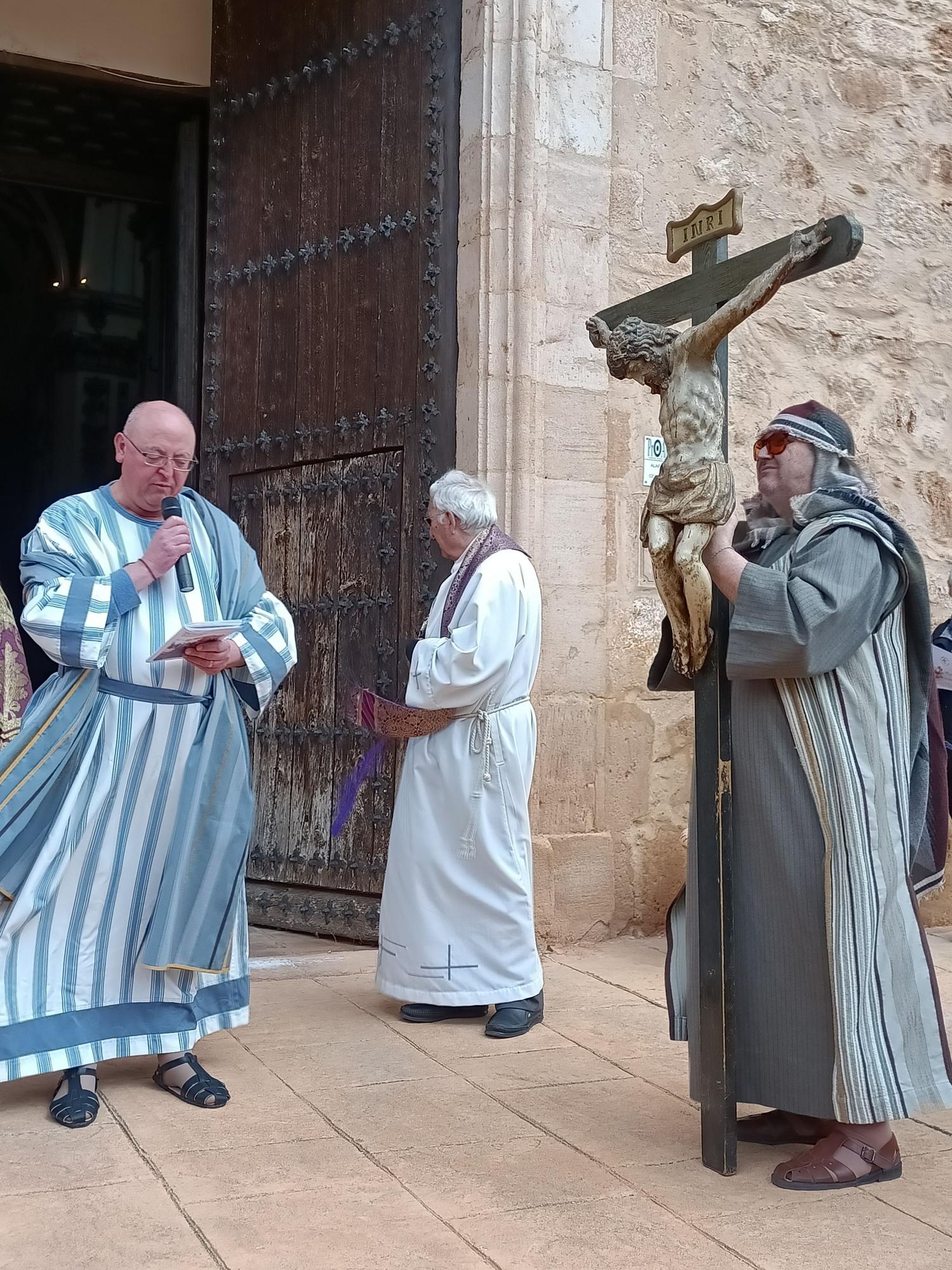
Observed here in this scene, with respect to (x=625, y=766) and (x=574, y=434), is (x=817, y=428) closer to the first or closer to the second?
(x=574, y=434)

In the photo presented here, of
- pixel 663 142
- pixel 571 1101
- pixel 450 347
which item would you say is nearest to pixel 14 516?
pixel 450 347

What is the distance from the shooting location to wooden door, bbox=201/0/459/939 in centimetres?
525

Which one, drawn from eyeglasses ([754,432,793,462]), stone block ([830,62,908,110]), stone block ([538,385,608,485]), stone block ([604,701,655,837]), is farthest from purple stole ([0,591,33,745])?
stone block ([830,62,908,110])

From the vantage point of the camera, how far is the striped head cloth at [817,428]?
2928mm

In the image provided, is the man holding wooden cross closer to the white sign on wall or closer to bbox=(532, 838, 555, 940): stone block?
bbox=(532, 838, 555, 940): stone block

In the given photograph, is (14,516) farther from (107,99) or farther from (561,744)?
(561,744)

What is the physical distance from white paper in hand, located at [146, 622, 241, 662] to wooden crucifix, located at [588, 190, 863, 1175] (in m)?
1.07

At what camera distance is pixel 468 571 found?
4.25m

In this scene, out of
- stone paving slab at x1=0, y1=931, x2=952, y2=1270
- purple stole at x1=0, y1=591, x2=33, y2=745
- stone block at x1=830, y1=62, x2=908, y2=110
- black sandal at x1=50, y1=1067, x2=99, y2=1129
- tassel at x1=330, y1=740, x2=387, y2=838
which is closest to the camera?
stone paving slab at x1=0, y1=931, x2=952, y2=1270

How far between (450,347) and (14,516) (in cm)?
451

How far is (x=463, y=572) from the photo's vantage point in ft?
14.0

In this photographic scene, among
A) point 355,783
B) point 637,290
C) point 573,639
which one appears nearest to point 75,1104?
point 355,783

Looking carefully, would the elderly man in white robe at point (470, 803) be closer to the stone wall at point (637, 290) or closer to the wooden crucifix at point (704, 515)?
the stone wall at point (637, 290)

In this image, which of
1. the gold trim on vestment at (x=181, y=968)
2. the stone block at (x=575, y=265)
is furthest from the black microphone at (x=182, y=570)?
Answer: the stone block at (x=575, y=265)
